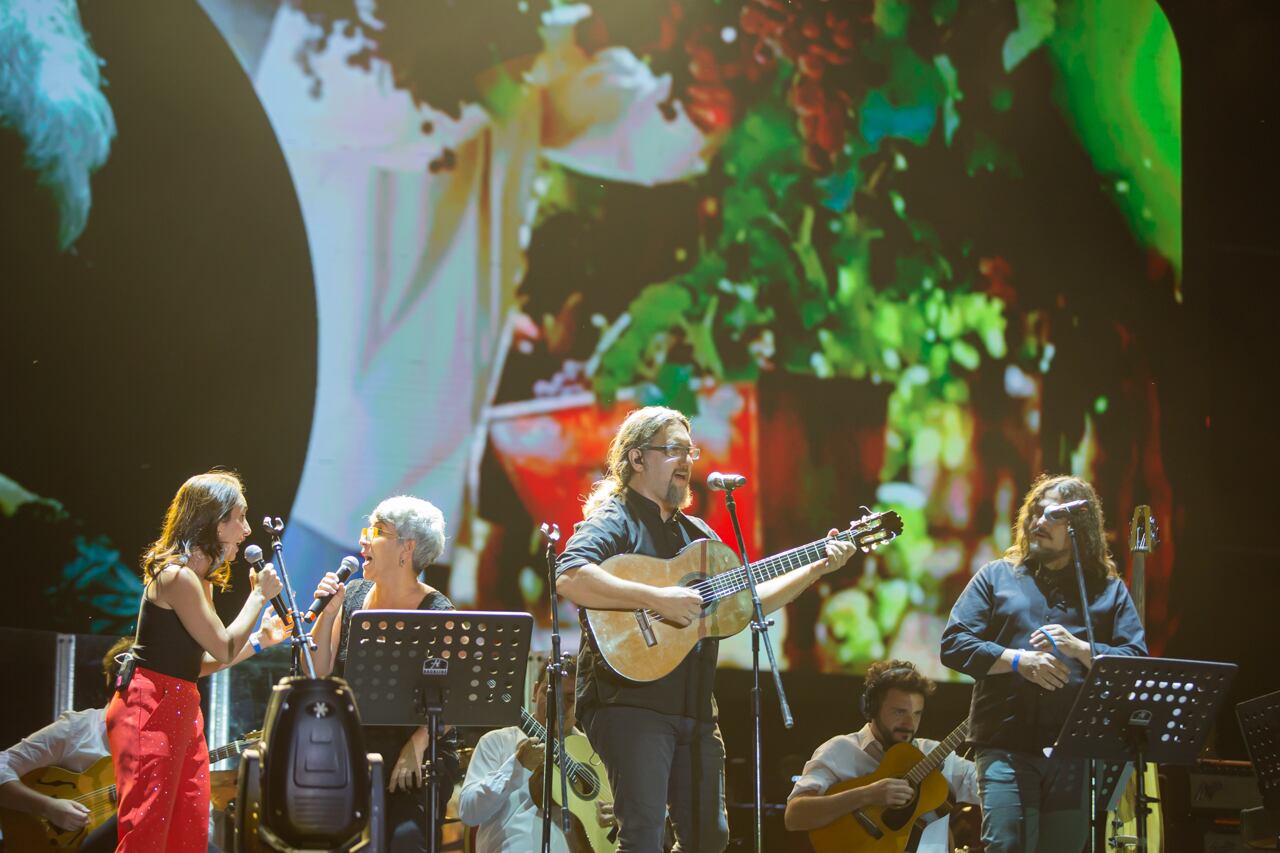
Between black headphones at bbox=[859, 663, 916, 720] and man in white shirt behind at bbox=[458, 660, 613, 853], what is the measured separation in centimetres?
125

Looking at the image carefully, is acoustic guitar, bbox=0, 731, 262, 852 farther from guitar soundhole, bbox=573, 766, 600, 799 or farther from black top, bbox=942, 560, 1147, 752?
black top, bbox=942, 560, 1147, 752

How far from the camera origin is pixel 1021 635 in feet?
15.0

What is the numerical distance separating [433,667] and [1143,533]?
125 inches

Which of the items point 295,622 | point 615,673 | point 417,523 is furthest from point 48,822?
point 615,673

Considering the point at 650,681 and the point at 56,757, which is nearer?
the point at 650,681

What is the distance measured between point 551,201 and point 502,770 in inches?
108

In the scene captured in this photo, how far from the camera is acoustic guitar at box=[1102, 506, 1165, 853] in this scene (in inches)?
220

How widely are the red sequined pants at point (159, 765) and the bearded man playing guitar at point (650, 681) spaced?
4.04ft

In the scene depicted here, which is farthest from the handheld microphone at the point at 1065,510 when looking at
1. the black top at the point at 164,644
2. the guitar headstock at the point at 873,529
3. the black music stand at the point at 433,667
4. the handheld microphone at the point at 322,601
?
the black top at the point at 164,644

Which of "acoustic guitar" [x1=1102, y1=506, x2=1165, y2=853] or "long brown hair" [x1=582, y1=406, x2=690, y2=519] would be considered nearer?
"long brown hair" [x1=582, y1=406, x2=690, y2=519]

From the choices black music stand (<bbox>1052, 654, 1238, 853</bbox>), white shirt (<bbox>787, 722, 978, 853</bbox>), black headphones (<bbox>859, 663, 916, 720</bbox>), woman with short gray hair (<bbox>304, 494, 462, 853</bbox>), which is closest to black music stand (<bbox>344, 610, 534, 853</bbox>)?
woman with short gray hair (<bbox>304, 494, 462, 853</bbox>)

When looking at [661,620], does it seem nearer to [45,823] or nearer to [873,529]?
[873,529]

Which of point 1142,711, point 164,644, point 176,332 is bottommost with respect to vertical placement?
point 1142,711

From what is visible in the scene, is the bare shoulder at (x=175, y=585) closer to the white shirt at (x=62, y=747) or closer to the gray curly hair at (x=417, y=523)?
the gray curly hair at (x=417, y=523)
